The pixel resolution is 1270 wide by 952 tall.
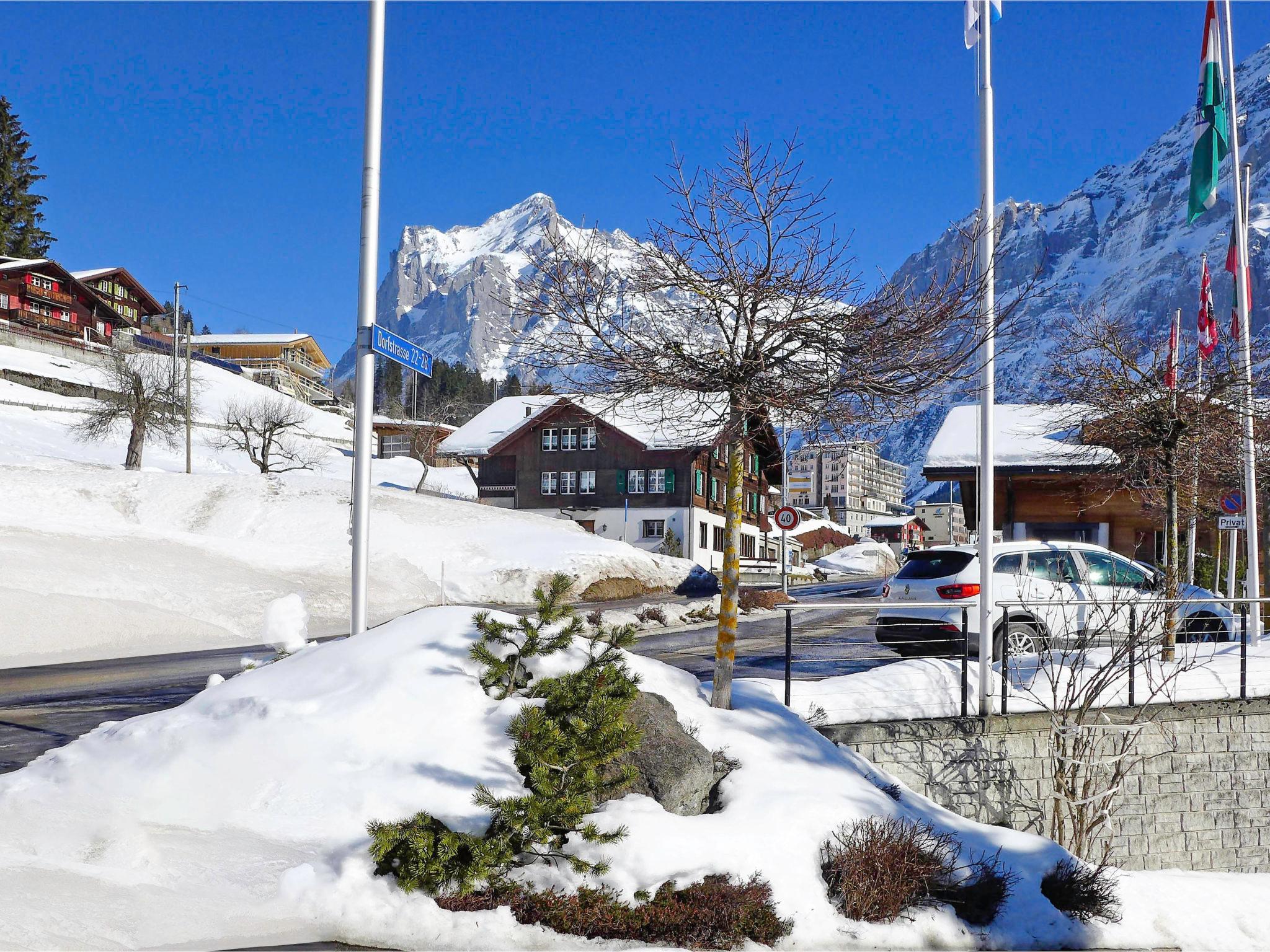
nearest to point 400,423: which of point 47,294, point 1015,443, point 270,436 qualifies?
point 47,294

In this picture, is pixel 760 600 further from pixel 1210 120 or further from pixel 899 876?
pixel 899 876

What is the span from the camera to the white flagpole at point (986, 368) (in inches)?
405

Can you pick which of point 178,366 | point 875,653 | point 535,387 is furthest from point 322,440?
point 535,387

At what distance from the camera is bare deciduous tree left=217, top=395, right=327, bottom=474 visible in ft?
180

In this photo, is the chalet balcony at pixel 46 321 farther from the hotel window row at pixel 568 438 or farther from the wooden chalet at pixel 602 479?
the hotel window row at pixel 568 438

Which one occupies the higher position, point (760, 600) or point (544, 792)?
point (544, 792)

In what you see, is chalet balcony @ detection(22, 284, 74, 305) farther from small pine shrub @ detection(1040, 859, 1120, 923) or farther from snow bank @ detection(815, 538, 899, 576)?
small pine shrub @ detection(1040, 859, 1120, 923)

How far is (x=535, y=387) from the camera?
Answer: 993 centimetres

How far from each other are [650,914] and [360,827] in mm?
2129

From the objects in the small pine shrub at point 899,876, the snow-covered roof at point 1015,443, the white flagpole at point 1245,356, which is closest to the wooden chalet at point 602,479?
the snow-covered roof at point 1015,443

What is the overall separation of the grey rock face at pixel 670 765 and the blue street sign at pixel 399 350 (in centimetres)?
423

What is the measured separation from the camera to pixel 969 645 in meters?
14.1

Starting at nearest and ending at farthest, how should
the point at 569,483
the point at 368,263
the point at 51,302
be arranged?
1. the point at 368,263
2. the point at 569,483
3. the point at 51,302

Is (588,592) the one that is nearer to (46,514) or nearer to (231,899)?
(46,514)
